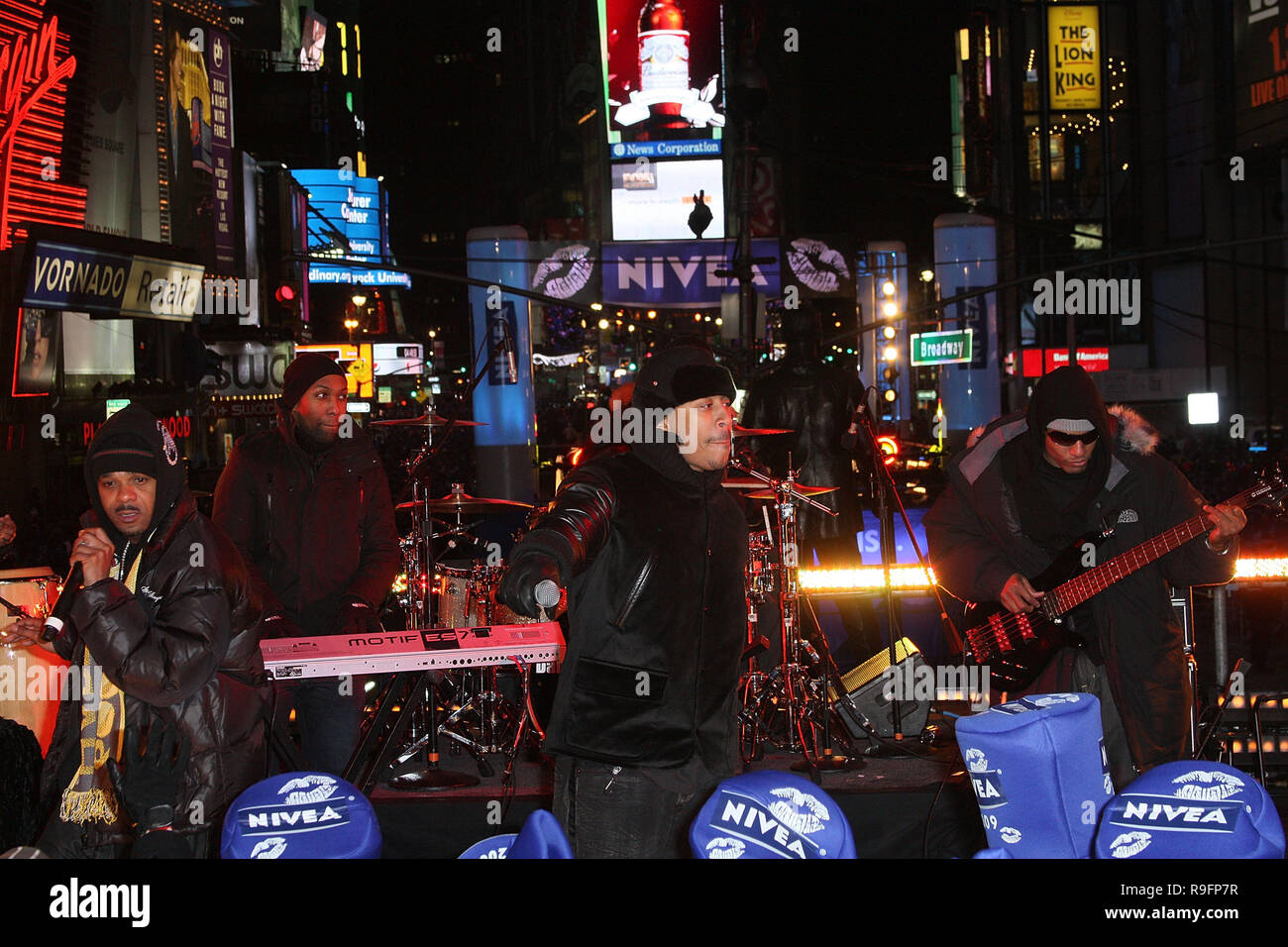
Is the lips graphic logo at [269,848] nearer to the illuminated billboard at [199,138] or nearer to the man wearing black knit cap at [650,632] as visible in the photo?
the man wearing black knit cap at [650,632]

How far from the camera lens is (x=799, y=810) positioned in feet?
6.64

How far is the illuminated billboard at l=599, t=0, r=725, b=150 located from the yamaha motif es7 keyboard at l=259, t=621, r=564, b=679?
36.5 metres

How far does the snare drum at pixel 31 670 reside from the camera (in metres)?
6.51

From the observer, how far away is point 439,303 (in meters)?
114

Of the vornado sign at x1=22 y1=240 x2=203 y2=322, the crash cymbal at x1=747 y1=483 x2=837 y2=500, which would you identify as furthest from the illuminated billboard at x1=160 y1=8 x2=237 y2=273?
the crash cymbal at x1=747 y1=483 x2=837 y2=500

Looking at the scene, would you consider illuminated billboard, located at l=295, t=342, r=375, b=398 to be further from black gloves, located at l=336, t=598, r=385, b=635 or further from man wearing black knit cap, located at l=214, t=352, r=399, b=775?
A: black gloves, located at l=336, t=598, r=385, b=635

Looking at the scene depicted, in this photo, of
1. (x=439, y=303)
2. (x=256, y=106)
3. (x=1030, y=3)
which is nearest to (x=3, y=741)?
(x=1030, y=3)

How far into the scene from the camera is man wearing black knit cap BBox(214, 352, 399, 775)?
5598 millimetres

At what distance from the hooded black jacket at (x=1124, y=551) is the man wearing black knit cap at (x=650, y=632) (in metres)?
1.82

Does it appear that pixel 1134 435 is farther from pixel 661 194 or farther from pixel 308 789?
pixel 661 194

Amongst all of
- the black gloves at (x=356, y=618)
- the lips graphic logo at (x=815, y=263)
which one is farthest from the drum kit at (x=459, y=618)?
the lips graphic logo at (x=815, y=263)

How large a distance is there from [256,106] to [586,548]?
2251 inches

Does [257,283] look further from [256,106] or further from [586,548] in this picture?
[586,548]

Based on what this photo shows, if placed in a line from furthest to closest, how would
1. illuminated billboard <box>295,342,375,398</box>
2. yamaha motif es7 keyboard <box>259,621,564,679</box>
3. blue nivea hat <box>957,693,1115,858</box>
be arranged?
1. illuminated billboard <box>295,342,375,398</box>
2. yamaha motif es7 keyboard <box>259,621,564,679</box>
3. blue nivea hat <box>957,693,1115,858</box>
